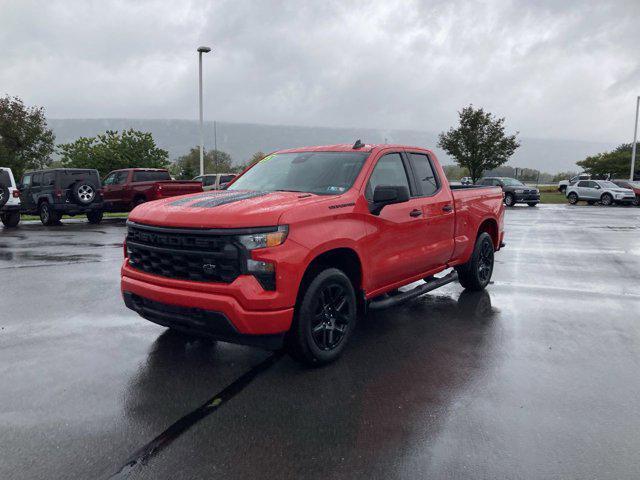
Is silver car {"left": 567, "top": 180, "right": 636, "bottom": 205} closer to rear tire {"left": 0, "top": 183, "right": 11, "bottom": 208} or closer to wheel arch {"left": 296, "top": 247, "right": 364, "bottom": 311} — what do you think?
rear tire {"left": 0, "top": 183, "right": 11, "bottom": 208}

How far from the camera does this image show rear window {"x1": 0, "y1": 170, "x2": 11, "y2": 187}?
15.8 metres

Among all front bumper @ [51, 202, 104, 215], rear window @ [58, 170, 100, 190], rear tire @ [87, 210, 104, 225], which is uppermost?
rear window @ [58, 170, 100, 190]

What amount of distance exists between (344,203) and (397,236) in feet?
2.77

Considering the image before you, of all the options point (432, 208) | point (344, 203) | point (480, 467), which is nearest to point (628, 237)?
point (432, 208)

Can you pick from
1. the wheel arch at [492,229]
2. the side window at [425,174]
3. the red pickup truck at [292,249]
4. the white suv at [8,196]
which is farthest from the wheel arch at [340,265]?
the white suv at [8,196]

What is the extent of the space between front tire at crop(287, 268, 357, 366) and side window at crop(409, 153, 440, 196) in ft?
6.04

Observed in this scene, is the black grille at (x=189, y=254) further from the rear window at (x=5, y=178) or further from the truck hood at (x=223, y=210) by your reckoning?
the rear window at (x=5, y=178)

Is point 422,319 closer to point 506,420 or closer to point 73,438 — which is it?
point 506,420

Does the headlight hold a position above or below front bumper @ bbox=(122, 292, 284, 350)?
above

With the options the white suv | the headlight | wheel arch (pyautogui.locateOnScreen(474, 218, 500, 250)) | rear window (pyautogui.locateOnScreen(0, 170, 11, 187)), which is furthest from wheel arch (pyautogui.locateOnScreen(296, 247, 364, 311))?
rear window (pyautogui.locateOnScreen(0, 170, 11, 187))

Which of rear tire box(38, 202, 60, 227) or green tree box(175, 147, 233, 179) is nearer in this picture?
rear tire box(38, 202, 60, 227)

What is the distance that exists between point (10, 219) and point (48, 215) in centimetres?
107

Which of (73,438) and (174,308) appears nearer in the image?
(73,438)

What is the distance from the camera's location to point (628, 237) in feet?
44.8
